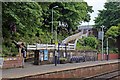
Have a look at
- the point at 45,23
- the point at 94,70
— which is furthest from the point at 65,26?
the point at 94,70

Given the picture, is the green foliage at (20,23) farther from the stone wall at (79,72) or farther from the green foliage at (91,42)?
the green foliage at (91,42)

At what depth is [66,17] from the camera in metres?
38.9

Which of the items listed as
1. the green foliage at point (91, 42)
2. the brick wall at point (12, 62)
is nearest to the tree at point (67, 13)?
the green foliage at point (91, 42)

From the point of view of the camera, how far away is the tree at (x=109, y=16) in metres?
48.0

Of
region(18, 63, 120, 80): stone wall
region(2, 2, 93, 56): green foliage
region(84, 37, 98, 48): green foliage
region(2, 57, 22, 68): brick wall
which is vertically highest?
region(2, 2, 93, 56): green foliage

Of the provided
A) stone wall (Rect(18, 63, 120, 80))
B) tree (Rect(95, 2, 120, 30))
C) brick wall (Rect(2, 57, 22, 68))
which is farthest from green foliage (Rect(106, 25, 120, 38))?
brick wall (Rect(2, 57, 22, 68))

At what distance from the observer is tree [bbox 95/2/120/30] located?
158ft

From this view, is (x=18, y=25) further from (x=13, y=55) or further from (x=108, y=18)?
(x=108, y=18)

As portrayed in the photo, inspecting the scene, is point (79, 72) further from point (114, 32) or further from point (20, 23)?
point (114, 32)

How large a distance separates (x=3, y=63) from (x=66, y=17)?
21218mm

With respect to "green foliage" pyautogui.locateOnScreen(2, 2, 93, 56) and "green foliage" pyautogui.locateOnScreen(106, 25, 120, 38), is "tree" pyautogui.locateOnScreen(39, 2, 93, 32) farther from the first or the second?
"green foliage" pyautogui.locateOnScreen(106, 25, 120, 38)

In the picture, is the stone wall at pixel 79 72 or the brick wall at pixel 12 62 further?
the brick wall at pixel 12 62

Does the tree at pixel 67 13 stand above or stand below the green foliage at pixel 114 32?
above

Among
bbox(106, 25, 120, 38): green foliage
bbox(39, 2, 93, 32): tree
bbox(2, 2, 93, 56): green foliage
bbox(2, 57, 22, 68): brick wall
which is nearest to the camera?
bbox(2, 57, 22, 68): brick wall
